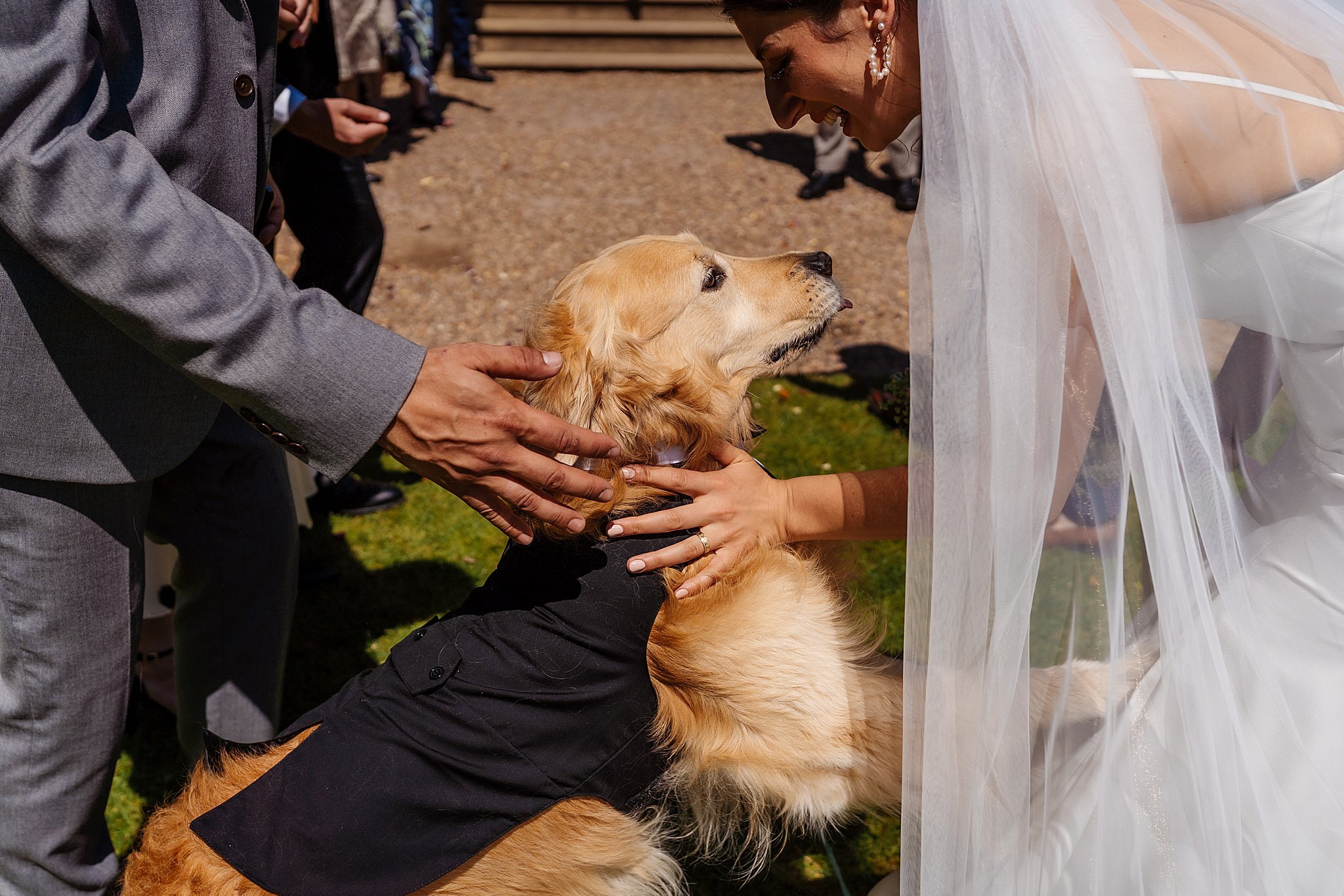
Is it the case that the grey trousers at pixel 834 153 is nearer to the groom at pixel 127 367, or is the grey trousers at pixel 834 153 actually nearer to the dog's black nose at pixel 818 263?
the dog's black nose at pixel 818 263

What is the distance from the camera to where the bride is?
1.49 metres

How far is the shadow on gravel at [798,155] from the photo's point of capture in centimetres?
879

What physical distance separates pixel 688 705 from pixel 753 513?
0.47 m

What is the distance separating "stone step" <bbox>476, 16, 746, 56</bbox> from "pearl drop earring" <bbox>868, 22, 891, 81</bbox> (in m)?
10.6


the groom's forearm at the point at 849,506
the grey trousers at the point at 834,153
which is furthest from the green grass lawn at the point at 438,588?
the grey trousers at the point at 834,153

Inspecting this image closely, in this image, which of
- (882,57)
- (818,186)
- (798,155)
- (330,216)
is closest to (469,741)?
(882,57)

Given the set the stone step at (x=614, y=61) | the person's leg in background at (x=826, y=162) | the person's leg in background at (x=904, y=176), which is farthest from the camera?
the stone step at (x=614, y=61)

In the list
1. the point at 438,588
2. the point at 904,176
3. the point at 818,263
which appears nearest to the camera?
the point at 818,263

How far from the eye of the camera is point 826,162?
8383mm

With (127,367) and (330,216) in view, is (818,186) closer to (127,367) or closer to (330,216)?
(330,216)

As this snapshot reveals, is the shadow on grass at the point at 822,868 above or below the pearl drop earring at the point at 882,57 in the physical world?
below

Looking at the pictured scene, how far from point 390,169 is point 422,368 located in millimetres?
7906

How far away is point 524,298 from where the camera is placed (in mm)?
6812

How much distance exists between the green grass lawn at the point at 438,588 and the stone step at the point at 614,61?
24.3 ft
